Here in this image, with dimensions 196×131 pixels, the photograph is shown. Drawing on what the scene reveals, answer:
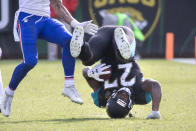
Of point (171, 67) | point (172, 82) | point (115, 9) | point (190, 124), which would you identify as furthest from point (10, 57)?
point (190, 124)

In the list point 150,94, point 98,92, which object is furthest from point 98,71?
point 150,94

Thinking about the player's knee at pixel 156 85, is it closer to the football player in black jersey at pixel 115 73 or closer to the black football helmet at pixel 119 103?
the football player in black jersey at pixel 115 73

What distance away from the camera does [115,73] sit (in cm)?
613

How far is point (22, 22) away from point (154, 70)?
665 cm

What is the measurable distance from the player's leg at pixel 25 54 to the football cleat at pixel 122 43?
0.87m

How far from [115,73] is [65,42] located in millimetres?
641

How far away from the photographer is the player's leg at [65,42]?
5977mm

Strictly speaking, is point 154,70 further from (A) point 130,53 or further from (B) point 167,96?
(A) point 130,53

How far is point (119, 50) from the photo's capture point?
5.77 m

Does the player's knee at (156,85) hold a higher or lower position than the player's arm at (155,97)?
higher

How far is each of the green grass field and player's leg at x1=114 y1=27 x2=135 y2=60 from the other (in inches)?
26.4

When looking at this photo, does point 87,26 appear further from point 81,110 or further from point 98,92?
point 81,110

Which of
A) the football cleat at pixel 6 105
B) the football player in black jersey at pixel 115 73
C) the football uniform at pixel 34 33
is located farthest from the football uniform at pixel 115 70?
the football cleat at pixel 6 105

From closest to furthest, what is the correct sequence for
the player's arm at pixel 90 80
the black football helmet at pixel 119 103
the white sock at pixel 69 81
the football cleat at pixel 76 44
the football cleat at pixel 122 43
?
the football cleat at pixel 76 44 < the football cleat at pixel 122 43 < the black football helmet at pixel 119 103 < the white sock at pixel 69 81 < the player's arm at pixel 90 80
